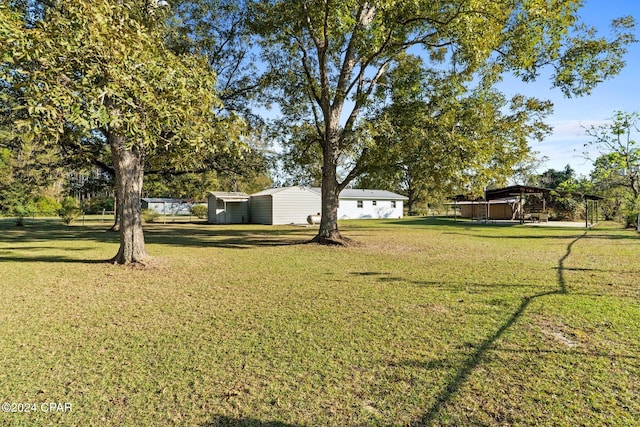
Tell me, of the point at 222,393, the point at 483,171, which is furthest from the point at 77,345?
the point at 483,171

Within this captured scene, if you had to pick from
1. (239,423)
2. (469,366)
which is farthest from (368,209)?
(239,423)

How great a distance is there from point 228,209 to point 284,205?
210 inches

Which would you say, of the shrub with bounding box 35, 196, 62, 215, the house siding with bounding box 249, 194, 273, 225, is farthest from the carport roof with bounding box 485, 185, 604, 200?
the shrub with bounding box 35, 196, 62, 215

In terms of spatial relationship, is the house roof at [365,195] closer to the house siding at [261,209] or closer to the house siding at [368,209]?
the house siding at [368,209]

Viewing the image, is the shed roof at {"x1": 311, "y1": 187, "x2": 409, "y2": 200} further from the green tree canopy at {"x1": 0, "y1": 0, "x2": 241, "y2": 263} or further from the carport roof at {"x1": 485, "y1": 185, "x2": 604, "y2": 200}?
the green tree canopy at {"x1": 0, "y1": 0, "x2": 241, "y2": 263}

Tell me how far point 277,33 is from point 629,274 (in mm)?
12000

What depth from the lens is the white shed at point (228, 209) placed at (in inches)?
1196

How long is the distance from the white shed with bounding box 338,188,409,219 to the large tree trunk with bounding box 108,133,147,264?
2837 cm

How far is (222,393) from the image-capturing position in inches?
114

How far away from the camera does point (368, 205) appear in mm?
39188

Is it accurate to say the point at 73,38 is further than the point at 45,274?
No

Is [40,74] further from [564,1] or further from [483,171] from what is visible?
[564,1]

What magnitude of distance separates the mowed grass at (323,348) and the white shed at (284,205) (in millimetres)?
20672

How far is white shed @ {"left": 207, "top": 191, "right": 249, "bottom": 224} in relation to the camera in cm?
3038
